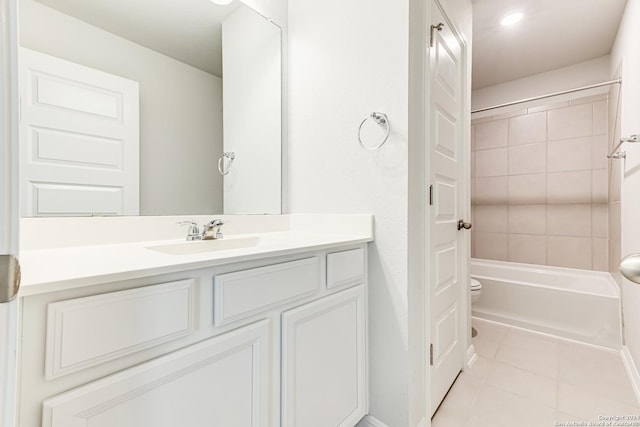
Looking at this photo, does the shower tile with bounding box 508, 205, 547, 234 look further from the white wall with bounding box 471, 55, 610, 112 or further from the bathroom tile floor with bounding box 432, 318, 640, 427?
the bathroom tile floor with bounding box 432, 318, 640, 427

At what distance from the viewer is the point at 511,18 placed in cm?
204

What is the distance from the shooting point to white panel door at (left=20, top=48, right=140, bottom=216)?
0.87m

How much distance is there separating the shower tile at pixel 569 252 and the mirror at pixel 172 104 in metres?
2.78

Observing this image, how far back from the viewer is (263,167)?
1.50m

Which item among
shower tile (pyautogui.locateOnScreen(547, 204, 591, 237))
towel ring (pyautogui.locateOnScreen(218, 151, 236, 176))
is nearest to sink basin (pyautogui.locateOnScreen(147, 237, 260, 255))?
towel ring (pyautogui.locateOnScreen(218, 151, 236, 176))

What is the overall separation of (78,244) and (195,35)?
3.18ft

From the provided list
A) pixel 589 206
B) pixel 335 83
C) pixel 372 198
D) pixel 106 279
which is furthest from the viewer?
pixel 589 206

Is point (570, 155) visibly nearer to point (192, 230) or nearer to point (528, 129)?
point (528, 129)

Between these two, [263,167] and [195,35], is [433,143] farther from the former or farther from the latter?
[195,35]

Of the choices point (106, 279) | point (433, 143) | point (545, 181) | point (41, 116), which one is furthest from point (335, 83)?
point (545, 181)

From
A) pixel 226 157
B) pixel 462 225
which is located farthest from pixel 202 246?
pixel 462 225

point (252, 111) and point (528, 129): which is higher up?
point (528, 129)

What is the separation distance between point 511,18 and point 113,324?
2.80 m

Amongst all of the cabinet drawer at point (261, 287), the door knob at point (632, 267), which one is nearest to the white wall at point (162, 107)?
the cabinet drawer at point (261, 287)
